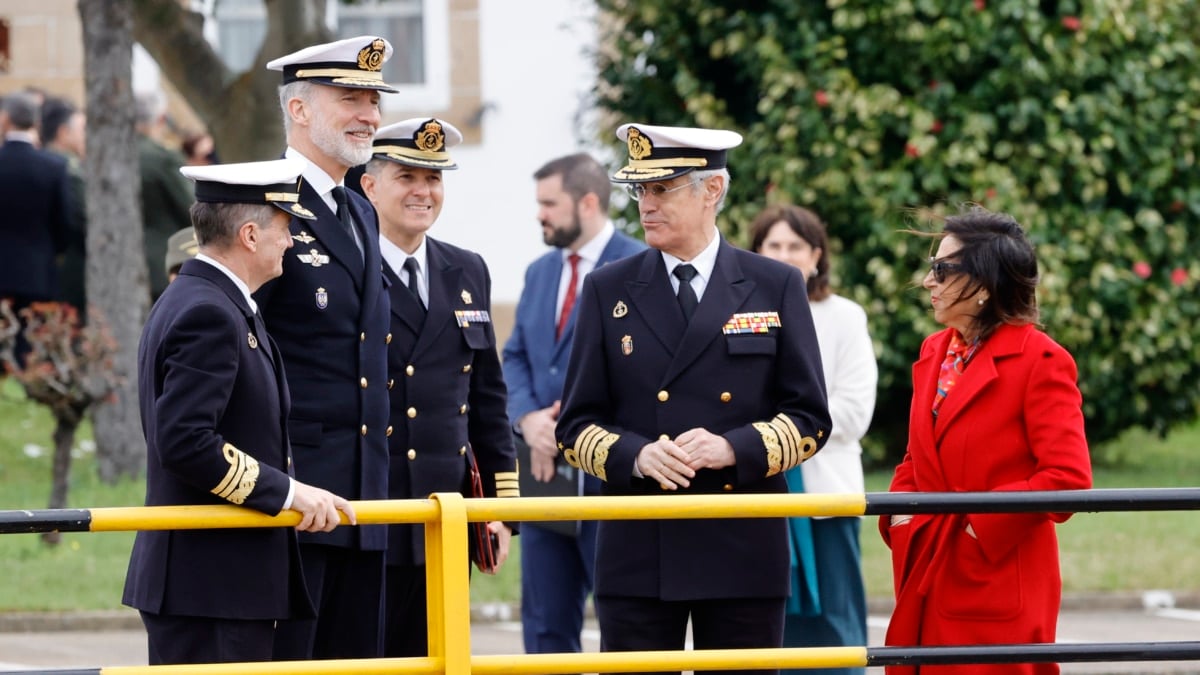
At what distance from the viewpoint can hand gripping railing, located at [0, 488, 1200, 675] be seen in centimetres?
467

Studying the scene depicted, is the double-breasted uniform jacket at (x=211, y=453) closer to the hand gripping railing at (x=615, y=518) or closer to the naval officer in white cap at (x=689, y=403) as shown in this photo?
the hand gripping railing at (x=615, y=518)

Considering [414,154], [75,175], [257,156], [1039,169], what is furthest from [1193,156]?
[414,154]

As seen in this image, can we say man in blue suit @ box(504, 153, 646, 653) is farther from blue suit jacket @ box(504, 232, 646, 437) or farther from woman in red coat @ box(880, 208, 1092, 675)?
woman in red coat @ box(880, 208, 1092, 675)

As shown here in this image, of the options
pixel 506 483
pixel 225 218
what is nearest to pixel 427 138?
pixel 506 483

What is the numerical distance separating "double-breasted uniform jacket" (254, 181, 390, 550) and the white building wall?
1142 centimetres

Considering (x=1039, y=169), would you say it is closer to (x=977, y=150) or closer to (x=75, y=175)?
(x=977, y=150)

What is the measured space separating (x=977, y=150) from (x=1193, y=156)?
5.08ft

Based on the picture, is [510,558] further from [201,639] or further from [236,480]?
[236,480]

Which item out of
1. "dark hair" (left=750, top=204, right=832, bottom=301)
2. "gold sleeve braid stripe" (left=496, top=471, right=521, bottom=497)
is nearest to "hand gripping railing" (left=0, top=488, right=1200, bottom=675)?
"gold sleeve braid stripe" (left=496, top=471, right=521, bottom=497)

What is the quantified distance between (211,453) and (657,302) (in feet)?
4.84

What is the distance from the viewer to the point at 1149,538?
11.5 metres

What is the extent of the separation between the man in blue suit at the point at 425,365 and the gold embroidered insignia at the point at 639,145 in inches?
26.2

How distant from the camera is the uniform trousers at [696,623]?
216 inches

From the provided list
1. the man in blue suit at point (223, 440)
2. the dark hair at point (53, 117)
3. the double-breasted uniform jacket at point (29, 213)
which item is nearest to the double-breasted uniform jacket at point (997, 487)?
the man in blue suit at point (223, 440)
